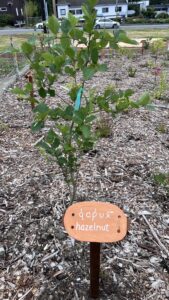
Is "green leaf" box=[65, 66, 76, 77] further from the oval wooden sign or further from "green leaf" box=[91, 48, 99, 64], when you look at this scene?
the oval wooden sign

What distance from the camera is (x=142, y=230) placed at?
2.31m

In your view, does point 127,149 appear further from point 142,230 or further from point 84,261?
point 84,261

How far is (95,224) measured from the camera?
142 cm

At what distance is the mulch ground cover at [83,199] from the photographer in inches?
74.4

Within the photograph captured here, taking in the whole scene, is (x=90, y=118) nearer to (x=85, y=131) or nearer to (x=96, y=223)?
(x=85, y=131)

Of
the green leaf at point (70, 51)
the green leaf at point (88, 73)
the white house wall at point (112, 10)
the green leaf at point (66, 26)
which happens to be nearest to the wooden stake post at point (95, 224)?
the green leaf at point (88, 73)

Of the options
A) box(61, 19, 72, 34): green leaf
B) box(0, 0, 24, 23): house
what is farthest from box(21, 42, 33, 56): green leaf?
box(0, 0, 24, 23): house

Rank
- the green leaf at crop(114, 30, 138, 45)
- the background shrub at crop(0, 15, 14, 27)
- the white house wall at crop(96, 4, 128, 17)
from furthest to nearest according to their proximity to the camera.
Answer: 1. the white house wall at crop(96, 4, 128, 17)
2. the background shrub at crop(0, 15, 14, 27)
3. the green leaf at crop(114, 30, 138, 45)

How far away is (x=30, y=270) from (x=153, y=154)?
1.96 m

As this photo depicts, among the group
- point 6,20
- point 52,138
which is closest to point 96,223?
point 52,138

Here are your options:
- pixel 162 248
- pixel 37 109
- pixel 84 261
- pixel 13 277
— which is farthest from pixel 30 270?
pixel 37 109

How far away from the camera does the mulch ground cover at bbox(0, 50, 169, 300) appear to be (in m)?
1.89

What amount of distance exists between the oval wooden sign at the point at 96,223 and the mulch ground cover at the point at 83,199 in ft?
2.08

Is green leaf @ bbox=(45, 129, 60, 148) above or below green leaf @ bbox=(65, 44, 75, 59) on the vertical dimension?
below
